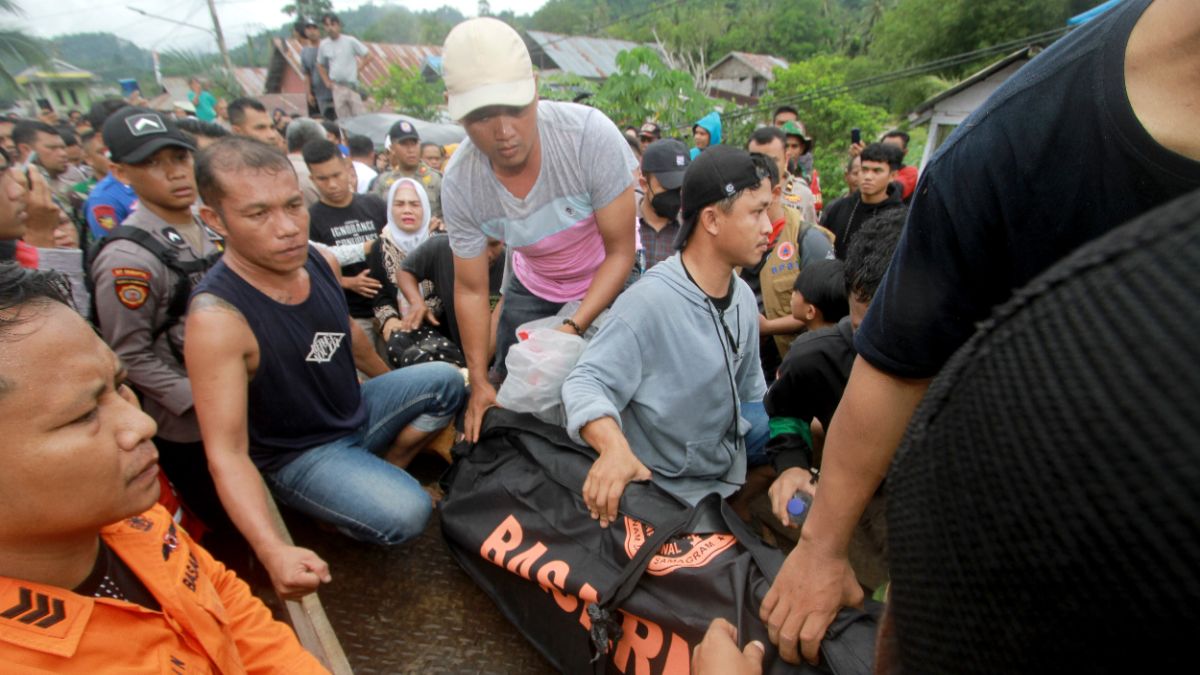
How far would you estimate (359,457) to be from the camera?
2426 millimetres

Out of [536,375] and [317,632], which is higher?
[536,375]

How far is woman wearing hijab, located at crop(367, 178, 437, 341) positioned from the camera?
4176 millimetres

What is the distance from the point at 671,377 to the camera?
2096 millimetres

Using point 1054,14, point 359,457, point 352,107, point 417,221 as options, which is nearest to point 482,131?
point 359,457

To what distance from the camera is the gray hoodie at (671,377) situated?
2018 mm

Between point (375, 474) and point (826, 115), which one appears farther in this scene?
point (826, 115)

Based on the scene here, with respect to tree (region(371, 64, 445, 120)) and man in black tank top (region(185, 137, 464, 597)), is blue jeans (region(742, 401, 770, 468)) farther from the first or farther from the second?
tree (region(371, 64, 445, 120))

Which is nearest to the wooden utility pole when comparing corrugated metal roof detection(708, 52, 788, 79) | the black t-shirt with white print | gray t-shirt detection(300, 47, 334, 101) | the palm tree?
the palm tree

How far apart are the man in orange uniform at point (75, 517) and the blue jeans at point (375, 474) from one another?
840 mm

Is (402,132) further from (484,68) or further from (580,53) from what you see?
(580,53)

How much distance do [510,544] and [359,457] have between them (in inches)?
37.4

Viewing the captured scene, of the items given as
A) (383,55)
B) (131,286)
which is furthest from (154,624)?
(383,55)

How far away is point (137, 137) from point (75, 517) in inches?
97.5

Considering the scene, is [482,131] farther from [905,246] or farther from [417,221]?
[417,221]
